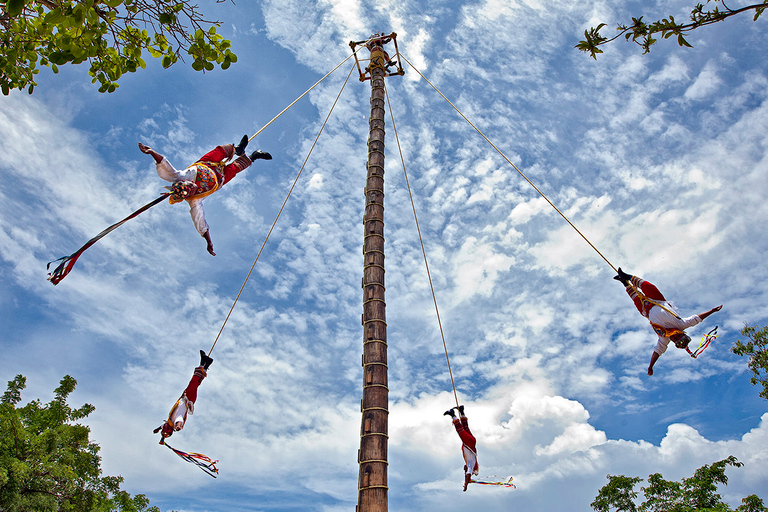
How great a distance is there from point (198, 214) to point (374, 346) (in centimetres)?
346

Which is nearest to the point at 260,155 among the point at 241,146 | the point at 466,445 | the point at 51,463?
the point at 241,146

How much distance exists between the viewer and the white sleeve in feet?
23.4

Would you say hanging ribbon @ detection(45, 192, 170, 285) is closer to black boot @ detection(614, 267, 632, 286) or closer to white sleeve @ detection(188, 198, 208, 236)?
white sleeve @ detection(188, 198, 208, 236)

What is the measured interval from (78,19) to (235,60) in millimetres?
1588

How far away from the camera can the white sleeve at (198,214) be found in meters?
7.13

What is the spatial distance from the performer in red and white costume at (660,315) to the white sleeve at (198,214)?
22.5 ft

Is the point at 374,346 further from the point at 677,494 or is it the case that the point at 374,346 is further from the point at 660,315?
the point at 677,494

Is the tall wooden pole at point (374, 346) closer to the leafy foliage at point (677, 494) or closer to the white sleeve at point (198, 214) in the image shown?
the white sleeve at point (198, 214)

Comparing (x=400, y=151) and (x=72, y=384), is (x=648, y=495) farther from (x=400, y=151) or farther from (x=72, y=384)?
(x=72, y=384)

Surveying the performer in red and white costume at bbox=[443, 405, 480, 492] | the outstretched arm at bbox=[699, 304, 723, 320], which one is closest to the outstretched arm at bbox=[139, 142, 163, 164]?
the performer in red and white costume at bbox=[443, 405, 480, 492]

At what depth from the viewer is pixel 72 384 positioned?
2116 cm

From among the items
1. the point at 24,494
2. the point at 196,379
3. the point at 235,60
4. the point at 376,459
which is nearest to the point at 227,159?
the point at 235,60

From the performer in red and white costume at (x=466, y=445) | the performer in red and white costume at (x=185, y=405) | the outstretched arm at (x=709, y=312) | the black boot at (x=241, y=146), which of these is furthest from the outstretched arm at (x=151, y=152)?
the outstretched arm at (x=709, y=312)

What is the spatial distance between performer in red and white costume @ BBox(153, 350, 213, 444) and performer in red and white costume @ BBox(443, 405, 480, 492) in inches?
168
